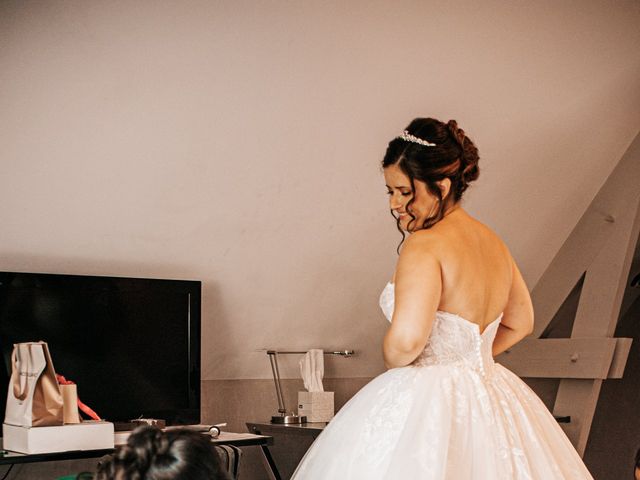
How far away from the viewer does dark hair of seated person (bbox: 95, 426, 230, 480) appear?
3.95 feet

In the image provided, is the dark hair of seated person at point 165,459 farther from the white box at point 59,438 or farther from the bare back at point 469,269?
the white box at point 59,438

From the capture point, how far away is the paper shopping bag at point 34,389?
244 centimetres

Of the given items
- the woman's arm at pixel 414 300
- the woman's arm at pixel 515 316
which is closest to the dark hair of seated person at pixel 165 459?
the woman's arm at pixel 414 300

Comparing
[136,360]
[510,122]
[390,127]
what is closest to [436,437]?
[136,360]

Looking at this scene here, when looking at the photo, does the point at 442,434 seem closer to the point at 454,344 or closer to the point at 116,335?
the point at 454,344

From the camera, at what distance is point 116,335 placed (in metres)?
3.04

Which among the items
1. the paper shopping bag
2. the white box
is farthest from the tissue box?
the paper shopping bag

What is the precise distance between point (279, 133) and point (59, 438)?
130 centimetres

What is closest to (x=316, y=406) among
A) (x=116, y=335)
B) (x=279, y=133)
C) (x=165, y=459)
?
(x=116, y=335)

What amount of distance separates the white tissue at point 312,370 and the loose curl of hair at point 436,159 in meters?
1.46

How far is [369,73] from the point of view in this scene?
322 centimetres

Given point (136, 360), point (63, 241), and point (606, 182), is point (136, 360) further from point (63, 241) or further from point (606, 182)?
point (606, 182)

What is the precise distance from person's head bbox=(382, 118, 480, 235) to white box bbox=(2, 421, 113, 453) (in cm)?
105

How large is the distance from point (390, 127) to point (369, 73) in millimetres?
272
